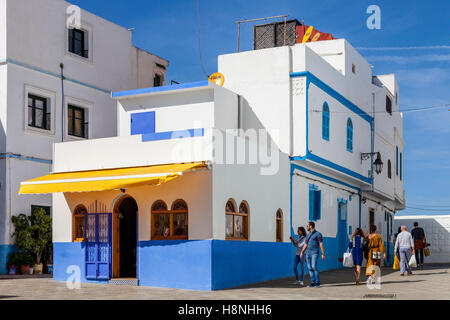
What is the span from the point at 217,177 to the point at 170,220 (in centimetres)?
171

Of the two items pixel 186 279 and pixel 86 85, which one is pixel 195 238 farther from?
pixel 86 85

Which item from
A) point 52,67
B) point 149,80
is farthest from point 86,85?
point 149,80

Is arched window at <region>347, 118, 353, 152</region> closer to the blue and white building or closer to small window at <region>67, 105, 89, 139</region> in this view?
the blue and white building

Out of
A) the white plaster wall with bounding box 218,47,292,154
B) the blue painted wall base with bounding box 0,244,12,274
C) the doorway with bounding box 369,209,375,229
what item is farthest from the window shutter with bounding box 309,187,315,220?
the blue painted wall base with bounding box 0,244,12,274

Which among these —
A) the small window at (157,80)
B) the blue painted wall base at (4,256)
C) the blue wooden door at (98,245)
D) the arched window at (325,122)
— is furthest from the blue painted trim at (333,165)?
the small window at (157,80)

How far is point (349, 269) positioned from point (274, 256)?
21.5 ft

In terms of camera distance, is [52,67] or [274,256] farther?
[52,67]

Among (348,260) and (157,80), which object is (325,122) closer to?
(348,260)

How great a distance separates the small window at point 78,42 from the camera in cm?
2602

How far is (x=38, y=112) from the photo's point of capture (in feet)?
79.3

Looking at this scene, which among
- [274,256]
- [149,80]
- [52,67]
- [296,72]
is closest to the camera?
[274,256]

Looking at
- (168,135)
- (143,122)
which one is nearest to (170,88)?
(143,122)

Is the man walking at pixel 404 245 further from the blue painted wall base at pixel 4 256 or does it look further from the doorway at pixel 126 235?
the blue painted wall base at pixel 4 256

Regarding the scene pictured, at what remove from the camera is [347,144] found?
26.2m
